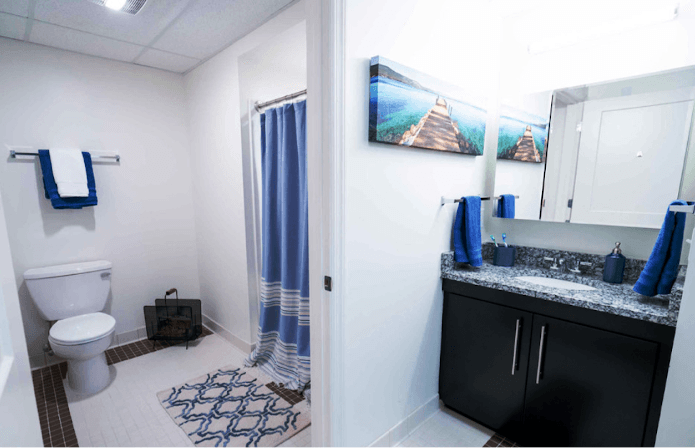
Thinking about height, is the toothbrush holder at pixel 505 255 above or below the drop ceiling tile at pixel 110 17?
below

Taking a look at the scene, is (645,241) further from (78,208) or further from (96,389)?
(78,208)

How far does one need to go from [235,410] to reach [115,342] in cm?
143

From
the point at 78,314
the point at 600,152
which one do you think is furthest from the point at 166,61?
the point at 600,152

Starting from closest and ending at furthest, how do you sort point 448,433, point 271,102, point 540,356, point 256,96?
point 540,356 → point 448,433 → point 271,102 → point 256,96

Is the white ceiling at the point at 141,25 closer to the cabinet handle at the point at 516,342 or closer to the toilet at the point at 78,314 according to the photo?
the toilet at the point at 78,314

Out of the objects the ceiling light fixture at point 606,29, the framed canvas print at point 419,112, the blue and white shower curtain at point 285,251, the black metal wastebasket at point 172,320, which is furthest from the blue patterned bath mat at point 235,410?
the ceiling light fixture at point 606,29

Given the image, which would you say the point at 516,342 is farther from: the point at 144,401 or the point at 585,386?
the point at 144,401

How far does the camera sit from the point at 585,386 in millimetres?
1391

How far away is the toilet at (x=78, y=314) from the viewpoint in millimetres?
1940

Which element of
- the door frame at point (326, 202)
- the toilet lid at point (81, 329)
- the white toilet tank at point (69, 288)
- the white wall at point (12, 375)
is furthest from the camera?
the white toilet tank at point (69, 288)

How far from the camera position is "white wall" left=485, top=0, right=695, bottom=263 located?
1.49 metres

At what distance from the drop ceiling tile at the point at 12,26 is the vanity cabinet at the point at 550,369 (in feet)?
9.34

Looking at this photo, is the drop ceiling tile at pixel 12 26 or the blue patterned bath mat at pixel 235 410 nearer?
the blue patterned bath mat at pixel 235 410

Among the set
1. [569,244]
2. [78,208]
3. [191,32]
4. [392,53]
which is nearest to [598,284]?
[569,244]
